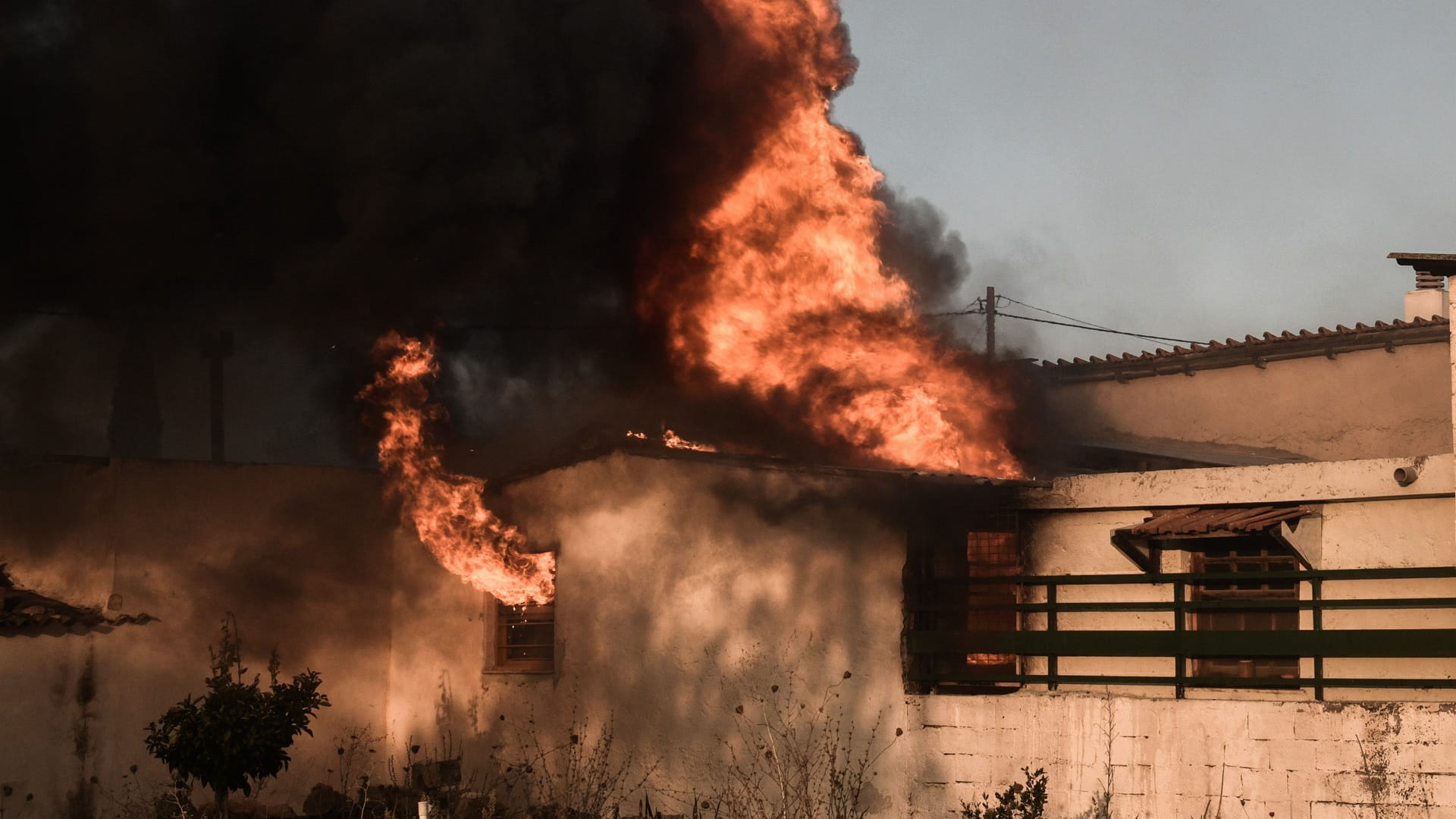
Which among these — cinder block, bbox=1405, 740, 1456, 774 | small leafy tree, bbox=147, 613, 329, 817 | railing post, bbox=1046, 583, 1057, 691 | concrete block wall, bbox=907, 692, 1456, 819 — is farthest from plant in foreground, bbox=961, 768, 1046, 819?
small leafy tree, bbox=147, 613, 329, 817

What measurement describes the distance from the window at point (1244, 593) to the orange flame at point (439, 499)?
674cm

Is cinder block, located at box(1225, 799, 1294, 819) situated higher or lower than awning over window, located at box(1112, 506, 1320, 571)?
lower

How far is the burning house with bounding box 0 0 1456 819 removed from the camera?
13.7 m

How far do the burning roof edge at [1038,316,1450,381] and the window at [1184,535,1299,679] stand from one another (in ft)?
27.7

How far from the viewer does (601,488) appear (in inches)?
613

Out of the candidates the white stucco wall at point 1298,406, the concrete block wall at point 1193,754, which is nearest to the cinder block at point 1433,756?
the concrete block wall at point 1193,754

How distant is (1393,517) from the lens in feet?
44.2

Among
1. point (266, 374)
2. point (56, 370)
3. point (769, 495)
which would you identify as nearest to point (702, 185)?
point (769, 495)

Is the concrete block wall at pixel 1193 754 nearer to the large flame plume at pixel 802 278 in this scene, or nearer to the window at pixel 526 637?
the large flame plume at pixel 802 278

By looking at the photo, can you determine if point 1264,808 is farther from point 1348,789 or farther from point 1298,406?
point 1298,406

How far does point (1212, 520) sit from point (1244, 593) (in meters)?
1.28

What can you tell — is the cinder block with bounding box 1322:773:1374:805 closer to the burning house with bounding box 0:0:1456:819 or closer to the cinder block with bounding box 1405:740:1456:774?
the cinder block with bounding box 1405:740:1456:774

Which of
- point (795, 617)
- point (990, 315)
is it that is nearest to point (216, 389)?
point (990, 315)

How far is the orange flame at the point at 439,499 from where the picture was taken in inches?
641
